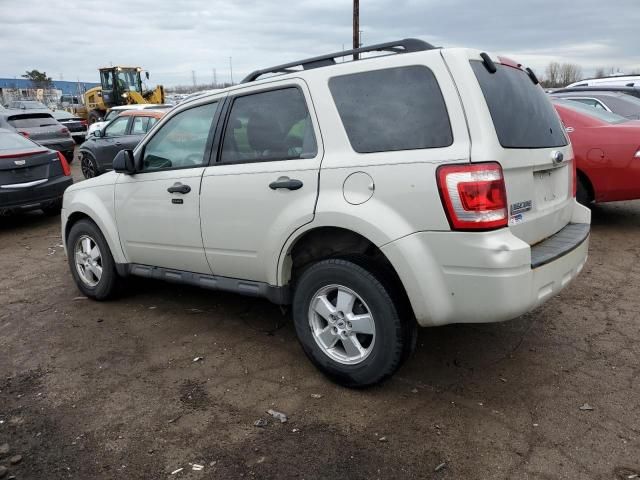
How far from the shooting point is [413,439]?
2.86 m

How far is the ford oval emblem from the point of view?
3287 mm

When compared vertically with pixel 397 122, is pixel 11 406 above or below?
below

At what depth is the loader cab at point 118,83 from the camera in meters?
26.6

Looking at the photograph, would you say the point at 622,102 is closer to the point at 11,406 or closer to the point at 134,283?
the point at 134,283

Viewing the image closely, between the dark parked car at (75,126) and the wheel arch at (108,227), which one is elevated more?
the dark parked car at (75,126)

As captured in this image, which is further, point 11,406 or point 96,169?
point 96,169

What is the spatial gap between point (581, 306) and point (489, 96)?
7.88ft

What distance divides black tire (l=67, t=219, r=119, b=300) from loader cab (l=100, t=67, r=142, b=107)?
23.1 metres

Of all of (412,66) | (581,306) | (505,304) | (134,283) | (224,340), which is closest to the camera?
(505,304)

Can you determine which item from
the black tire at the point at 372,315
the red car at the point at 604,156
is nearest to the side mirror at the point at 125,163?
the black tire at the point at 372,315

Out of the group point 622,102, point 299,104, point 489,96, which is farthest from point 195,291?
point 622,102

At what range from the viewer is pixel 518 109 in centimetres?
314

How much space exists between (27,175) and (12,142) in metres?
Answer: 0.79

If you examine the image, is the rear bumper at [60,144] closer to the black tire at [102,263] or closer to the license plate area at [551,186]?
the black tire at [102,263]
